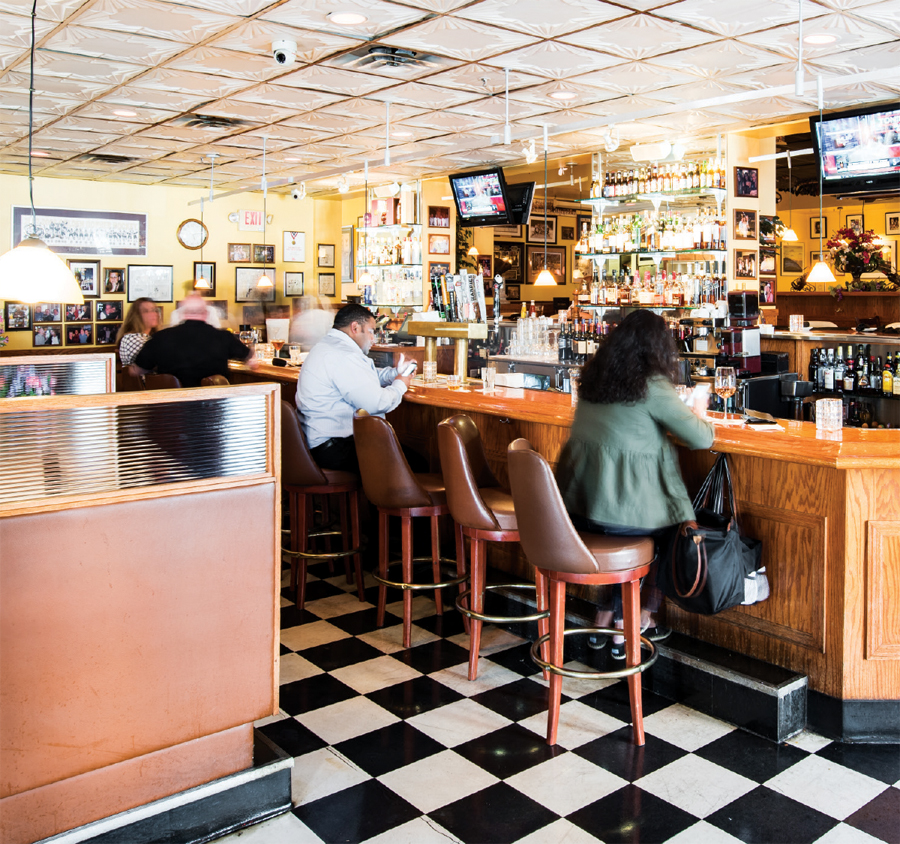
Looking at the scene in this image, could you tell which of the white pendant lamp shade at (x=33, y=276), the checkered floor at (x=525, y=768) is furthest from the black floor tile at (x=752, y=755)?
the white pendant lamp shade at (x=33, y=276)

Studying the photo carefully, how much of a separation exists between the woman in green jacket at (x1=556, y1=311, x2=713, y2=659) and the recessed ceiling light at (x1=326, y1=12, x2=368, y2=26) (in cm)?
254

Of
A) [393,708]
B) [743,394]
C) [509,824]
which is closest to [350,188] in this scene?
[743,394]

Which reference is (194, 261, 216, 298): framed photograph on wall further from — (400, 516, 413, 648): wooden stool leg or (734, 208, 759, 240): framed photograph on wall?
(400, 516, 413, 648): wooden stool leg

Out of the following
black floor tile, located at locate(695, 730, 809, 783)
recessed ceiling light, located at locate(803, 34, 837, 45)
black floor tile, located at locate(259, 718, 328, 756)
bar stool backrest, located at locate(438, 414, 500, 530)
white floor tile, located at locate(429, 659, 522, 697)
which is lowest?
black floor tile, located at locate(695, 730, 809, 783)

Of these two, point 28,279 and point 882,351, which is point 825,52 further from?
point 28,279

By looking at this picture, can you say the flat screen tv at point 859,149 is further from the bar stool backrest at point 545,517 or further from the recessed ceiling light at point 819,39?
the bar stool backrest at point 545,517

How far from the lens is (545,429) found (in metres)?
4.19

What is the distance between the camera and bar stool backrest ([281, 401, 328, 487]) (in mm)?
4293

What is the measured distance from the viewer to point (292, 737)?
316 centimetres

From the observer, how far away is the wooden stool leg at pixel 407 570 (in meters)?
3.86

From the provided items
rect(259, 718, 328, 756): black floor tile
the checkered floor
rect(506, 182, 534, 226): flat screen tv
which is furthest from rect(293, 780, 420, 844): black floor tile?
Answer: rect(506, 182, 534, 226): flat screen tv

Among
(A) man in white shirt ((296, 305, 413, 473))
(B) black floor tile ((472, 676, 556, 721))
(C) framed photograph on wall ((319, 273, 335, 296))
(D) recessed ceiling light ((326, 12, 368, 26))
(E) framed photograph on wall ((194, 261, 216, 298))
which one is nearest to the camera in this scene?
(B) black floor tile ((472, 676, 556, 721))

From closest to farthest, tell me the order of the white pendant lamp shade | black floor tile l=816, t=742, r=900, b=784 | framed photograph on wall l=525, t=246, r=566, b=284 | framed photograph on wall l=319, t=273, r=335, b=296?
black floor tile l=816, t=742, r=900, b=784, the white pendant lamp shade, framed photograph on wall l=319, t=273, r=335, b=296, framed photograph on wall l=525, t=246, r=566, b=284

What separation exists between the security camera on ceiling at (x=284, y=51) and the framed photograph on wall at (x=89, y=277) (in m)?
6.87
